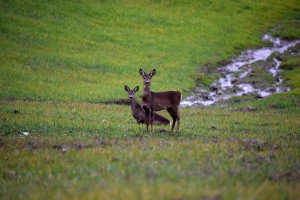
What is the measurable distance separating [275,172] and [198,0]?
6014 centimetres

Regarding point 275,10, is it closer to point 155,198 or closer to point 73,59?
point 73,59

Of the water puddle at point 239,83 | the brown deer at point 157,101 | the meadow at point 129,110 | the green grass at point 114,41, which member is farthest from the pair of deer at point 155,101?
the water puddle at point 239,83

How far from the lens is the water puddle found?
33000mm

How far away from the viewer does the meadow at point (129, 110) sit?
7152mm

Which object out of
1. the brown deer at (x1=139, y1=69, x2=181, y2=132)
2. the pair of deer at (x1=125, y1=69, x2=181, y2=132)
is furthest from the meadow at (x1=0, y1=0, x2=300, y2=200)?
the brown deer at (x1=139, y1=69, x2=181, y2=132)

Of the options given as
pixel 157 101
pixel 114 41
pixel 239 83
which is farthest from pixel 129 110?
pixel 114 41

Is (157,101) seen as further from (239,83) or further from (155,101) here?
(239,83)

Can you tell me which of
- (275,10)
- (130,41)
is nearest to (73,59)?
(130,41)

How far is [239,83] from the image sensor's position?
122 feet

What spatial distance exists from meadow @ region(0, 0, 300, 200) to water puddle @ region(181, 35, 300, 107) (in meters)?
1.06

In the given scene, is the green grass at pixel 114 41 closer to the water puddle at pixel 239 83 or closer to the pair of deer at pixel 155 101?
the water puddle at pixel 239 83

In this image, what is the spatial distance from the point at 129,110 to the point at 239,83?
50.2 feet

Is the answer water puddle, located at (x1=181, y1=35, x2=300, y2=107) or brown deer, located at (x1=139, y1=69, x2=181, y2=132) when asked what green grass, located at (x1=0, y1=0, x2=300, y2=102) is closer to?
water puddle, located at (x1=181, y1=35, x2=300, y2=107)

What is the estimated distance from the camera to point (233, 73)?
41500 millimetres
